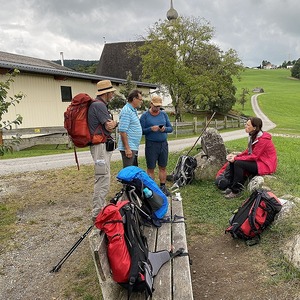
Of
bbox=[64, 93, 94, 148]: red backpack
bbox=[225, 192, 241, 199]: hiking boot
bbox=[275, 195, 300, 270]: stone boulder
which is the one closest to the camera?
bbox=[275, 195, 300, 270]: stone boulder

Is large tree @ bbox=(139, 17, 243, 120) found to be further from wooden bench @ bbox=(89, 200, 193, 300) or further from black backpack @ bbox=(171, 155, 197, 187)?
wooden bench @ bbox=(89, 200, 193, 300)

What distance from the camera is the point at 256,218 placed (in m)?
3.99

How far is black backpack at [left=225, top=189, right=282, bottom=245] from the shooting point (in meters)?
3.98

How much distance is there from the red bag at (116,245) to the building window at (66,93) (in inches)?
691

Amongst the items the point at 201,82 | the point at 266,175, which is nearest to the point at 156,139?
the point at 266,175

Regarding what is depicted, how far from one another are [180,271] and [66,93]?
1796cm

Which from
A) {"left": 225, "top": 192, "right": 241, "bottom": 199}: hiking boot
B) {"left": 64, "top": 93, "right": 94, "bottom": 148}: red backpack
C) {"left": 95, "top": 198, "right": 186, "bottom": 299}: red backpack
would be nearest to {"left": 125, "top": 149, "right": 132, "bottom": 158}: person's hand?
{"left": 64, "top": 93, "right": 94, "bottom": 148}: red backpack

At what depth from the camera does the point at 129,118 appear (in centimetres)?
499

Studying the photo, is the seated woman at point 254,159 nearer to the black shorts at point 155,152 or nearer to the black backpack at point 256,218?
the black shorts at point 155,152

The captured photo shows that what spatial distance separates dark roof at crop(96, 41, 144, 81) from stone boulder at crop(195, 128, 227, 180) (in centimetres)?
3058

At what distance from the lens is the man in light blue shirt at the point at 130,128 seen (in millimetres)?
4980

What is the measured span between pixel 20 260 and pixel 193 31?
2417 centimetres

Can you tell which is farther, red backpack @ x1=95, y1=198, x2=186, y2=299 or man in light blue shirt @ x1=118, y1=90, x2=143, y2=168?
man in light blue shirt @ x1=118, y1=90, x2=143, y2=168

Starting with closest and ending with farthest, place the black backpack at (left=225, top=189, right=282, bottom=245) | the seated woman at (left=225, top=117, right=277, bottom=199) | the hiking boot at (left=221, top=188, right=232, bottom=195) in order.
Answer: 1. the black backpack at (left=225, top=189, right=282, bottom=245)
2. the seated woman at (left=225, top=117, right=277, bottom=199)
3. the hiking boot at (left=221, top=188, right=232, bottom=195)
